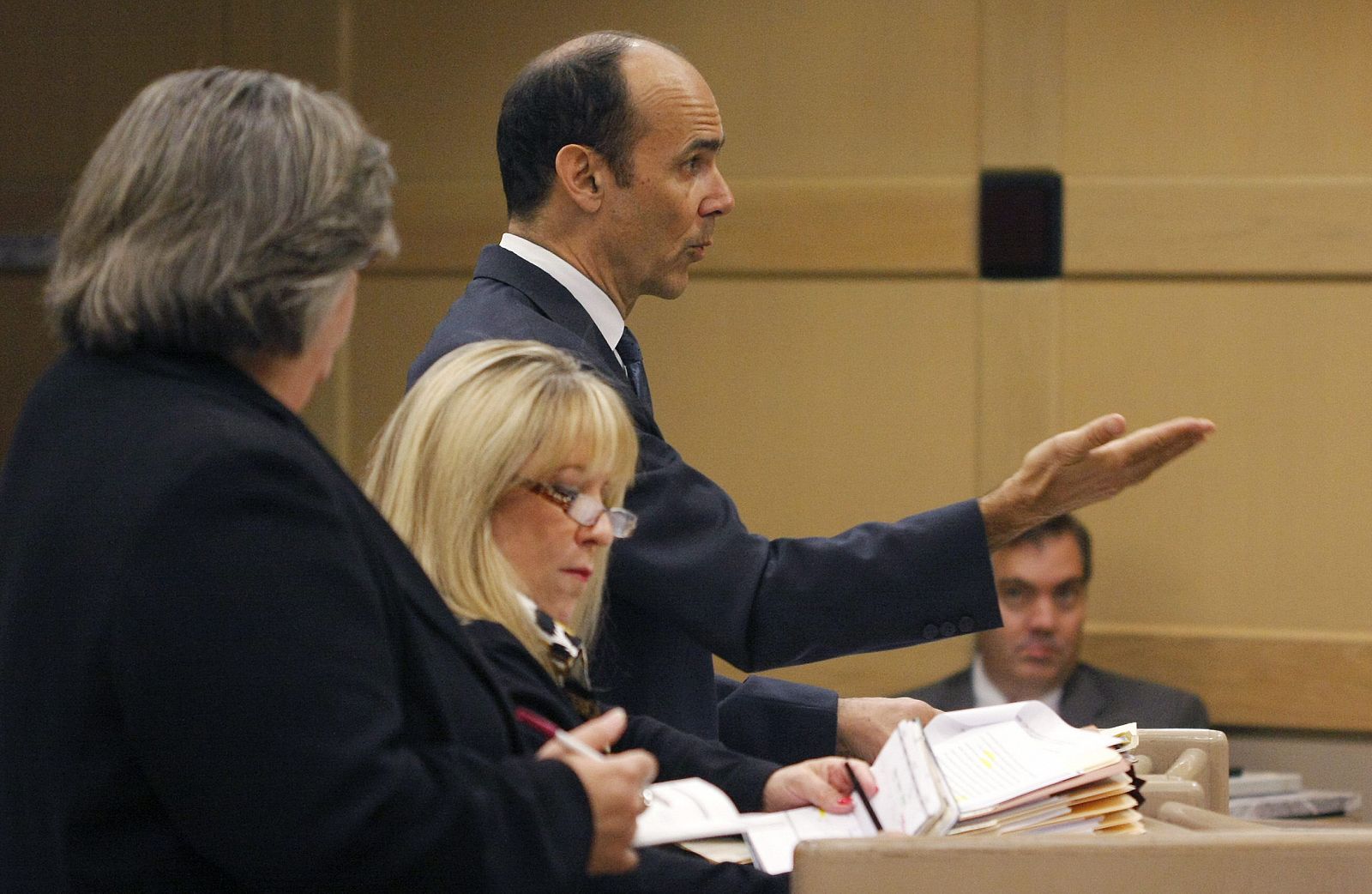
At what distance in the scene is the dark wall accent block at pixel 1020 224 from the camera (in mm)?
3805

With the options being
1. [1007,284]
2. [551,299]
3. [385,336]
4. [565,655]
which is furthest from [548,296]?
[385,336]

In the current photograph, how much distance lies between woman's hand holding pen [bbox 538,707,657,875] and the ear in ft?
3.25

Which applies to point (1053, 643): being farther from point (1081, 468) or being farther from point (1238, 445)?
point (1081, 468)

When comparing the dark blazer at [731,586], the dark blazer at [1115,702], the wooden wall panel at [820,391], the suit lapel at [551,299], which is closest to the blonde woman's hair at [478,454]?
the dark blazer at [731,586]

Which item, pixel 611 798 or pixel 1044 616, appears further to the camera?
pixel 1044 616

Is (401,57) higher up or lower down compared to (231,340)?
higher up

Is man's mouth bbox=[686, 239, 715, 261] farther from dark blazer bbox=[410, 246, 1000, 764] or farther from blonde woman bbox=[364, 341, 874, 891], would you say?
blonde woman bbox=[364, 341, 874, 891]

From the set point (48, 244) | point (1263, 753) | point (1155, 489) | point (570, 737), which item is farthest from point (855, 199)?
point (570, 737)

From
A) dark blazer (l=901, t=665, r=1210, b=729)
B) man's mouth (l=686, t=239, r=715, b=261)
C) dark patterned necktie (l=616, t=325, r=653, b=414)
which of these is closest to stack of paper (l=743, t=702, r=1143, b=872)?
dark patterned necktie (l=616, t=325, r=653, b=414)

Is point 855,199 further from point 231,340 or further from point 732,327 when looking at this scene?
point 231,340

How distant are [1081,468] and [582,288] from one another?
0.68 m

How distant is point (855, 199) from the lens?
3.92 metres

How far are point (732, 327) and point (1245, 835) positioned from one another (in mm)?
2680

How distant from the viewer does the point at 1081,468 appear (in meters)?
1.77
